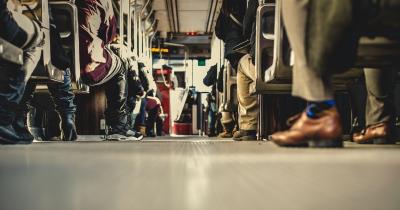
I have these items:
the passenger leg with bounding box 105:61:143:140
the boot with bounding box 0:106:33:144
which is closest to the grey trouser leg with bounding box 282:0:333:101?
the boot with bounding box 0:106:33:144

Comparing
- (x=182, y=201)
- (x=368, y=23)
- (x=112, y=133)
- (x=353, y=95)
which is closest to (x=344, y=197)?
(x=182, y=201)

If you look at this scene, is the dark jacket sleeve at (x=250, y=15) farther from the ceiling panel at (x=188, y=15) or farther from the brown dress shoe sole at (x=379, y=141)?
the ceiling panel at (x=188, y=15)

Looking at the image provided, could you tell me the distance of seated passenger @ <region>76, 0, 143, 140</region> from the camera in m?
3.42

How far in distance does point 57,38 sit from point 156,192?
2281 millimetres

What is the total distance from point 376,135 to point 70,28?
2.03 metres

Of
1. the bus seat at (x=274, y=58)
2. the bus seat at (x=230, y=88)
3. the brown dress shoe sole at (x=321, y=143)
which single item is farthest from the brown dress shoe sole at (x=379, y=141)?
the bus seat at (x=230, y=88)

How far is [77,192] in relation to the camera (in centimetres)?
68

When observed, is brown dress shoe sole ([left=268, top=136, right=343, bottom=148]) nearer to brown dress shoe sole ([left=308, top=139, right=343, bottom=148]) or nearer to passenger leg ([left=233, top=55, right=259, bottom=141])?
brown dress shoe sole ([left=308, top=139, right=343, bottom=148])

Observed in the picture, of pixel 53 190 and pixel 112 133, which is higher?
pixel 53 190

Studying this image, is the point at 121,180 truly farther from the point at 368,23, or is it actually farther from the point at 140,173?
the point at 368,23

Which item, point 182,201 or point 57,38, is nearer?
point 182,201

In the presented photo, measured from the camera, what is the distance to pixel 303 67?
5.40 feet

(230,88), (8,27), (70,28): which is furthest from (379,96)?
(230,88)

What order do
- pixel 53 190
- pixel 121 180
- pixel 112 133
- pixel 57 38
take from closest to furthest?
pixel 53 190, pixel 121 180, pixel 57 38, pixel 112 133
